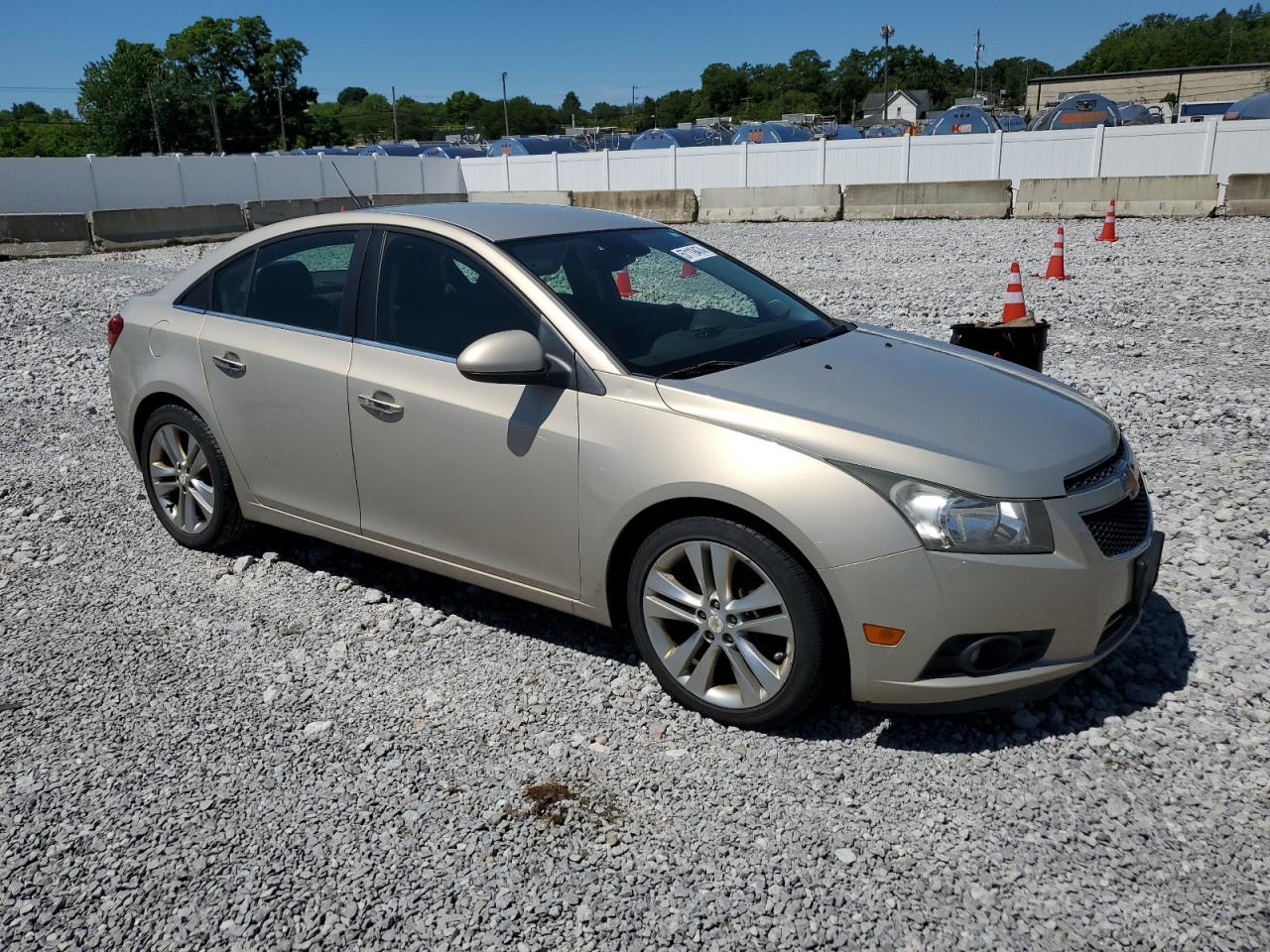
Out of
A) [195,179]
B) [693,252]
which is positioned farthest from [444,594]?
[195,179]

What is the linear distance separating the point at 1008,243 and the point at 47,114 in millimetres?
145949

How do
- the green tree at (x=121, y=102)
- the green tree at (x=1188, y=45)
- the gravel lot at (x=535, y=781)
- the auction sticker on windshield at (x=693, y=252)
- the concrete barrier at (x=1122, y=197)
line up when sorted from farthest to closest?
the green tree at (x=1188, y=45), the green tree at (x=121, y=102), the concrete barrier at (x=1122, y=197), the auction sticker on windshield at (x=693, y=252), the gravel lot at (x=535, y=781)

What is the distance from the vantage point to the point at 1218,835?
119 inches

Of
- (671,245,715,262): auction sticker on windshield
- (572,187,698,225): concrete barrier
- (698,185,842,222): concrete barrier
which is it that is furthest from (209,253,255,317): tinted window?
(572,187,698,225): concrete barrier

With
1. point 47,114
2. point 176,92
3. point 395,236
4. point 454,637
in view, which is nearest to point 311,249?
point 395,236

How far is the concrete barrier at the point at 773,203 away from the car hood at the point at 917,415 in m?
21.5

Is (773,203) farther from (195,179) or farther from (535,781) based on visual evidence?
(535,781)

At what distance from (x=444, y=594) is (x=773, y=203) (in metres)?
22.2

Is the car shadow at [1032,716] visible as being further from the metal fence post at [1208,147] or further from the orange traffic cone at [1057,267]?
the metal fence post at [1208,147]

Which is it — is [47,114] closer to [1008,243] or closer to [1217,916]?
[1008,243]

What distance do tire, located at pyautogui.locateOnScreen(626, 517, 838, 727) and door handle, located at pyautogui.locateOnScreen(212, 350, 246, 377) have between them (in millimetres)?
2182

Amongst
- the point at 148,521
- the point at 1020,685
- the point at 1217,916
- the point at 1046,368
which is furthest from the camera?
the point at 1046,368

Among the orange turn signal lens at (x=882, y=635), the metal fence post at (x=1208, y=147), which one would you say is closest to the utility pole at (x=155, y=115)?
the metal fence post at (x=1208, y=147)

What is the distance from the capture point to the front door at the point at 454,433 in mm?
3830
